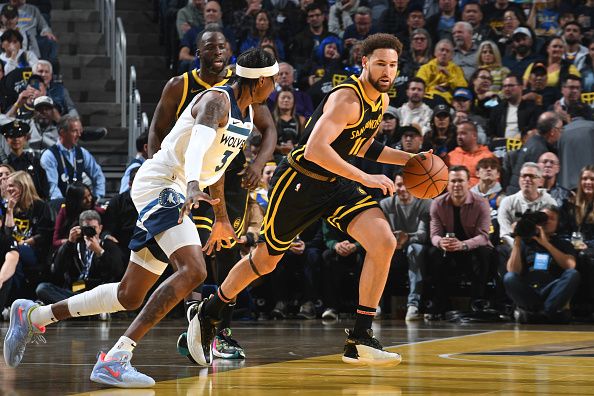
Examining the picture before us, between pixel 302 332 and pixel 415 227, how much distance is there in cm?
299

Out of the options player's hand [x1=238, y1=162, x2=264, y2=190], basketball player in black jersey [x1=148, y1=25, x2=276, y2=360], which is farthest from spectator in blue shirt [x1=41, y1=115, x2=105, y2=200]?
player's hand [x1=238, y1=162, x2=264, y2=190]

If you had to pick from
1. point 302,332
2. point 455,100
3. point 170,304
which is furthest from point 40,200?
point 170,304

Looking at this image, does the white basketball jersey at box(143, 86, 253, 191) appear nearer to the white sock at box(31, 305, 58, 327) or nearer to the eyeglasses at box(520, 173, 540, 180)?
the white sock at box(31, 305, 58, 327)

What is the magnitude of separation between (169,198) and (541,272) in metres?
6.38

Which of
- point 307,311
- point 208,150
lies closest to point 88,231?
point 307,311

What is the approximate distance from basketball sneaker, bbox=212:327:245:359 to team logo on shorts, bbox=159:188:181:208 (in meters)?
1.61

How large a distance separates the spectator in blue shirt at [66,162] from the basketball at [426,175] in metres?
6.94

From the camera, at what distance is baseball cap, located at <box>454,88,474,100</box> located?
548 inches

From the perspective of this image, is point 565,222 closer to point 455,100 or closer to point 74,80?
point 455,100

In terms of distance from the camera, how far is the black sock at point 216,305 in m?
6.93

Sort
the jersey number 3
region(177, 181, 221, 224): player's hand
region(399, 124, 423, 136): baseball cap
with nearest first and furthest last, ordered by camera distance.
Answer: region(177, 181, 221, 224): player's hand, the jersey number 3, region(399, 124, 423, 136): baseball cap

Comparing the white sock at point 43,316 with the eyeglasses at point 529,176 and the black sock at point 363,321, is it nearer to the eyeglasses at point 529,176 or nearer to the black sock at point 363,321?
the black sock at point 363,321

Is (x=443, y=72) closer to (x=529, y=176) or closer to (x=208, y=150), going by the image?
(x=529, y=176)

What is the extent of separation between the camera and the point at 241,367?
6.64 meters
